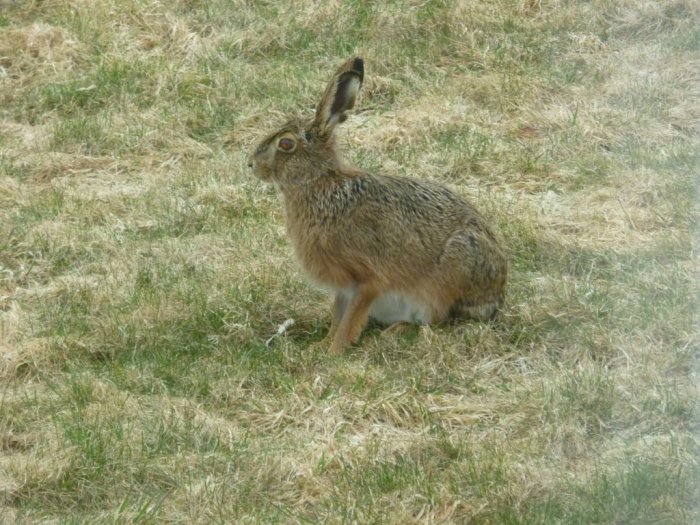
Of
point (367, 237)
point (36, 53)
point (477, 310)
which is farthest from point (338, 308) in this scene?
point (36, 53)

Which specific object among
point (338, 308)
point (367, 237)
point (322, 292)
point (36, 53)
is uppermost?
point (367, 237)

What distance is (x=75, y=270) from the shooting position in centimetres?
808

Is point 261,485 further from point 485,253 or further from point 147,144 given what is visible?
point 147,144

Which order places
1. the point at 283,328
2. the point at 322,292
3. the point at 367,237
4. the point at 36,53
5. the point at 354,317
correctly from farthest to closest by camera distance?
the point at 36,53 < the point at 322,292 < the point at 283,328 < the point at 367,237 < the point at 354,317

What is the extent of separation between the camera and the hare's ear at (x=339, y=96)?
709 centimetres

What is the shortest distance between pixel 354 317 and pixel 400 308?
314mm

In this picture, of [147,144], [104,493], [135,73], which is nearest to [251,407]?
[104,493]

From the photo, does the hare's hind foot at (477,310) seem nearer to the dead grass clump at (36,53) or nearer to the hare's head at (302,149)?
the hare's head at (302,149)

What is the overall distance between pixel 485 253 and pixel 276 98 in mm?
3572

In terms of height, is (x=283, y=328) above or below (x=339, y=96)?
below

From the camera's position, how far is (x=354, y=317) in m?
7.04

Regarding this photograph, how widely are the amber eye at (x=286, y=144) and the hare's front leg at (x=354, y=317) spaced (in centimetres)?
81

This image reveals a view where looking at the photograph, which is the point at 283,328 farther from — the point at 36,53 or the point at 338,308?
the point at 36,53

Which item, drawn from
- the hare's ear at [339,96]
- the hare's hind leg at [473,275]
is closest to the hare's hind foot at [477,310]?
the hare's hind leg at [473,275]
